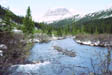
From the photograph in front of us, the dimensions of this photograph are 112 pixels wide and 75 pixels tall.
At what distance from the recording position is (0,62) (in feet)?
23.7

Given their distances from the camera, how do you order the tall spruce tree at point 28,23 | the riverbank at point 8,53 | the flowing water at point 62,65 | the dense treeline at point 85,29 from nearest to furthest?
1. the riverbank at point 8,53
2. the flowing water at point 62,65
3. the tall spruce tree at point 28,23
4. the dense treeline at point 85,29

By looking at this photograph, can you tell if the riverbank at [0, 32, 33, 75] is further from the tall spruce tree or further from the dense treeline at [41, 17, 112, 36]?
the dense treeline at [41, 17, 112, 36]

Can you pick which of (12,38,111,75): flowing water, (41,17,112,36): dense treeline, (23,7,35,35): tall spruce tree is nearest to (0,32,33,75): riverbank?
(12,38,111,75): flowing water

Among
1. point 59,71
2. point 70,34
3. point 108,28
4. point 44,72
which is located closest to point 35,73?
point 44,72

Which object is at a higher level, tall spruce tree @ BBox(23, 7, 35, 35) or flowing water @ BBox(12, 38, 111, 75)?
tall spruce tree @ BBox(23, 7, 35, 35)

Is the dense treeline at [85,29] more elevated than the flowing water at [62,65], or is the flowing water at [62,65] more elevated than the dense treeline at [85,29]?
the dense treeline at [85,29]

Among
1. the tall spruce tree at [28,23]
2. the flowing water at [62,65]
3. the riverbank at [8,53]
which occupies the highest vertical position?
the tall spruce tree at [28,23]

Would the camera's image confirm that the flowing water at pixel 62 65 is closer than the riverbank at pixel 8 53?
No

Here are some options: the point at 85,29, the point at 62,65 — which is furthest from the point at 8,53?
the point at 85,29

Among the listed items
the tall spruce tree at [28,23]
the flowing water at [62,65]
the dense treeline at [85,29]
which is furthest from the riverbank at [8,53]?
the dense treeline at [85,29]

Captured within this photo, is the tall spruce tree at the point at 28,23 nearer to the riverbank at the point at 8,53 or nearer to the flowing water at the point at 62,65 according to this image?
the flowing water at the point at 62,65

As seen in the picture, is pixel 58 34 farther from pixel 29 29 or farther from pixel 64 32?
pixel 29 29

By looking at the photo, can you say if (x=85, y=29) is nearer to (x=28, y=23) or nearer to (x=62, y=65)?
(x=28, y=23)

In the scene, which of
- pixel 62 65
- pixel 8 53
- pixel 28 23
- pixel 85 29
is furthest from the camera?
pixel 85 29
